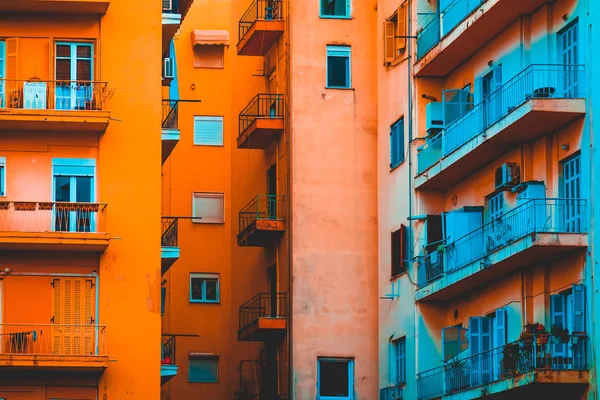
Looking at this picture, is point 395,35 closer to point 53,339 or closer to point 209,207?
point 209,207

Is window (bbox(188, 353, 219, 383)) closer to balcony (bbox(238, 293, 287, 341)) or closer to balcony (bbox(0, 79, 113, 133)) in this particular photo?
balcony (bbox(238, 293, 287, 341))

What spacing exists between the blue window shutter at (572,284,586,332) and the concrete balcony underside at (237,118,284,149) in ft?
52.0

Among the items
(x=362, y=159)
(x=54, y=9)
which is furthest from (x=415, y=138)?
(x=54, y=9)

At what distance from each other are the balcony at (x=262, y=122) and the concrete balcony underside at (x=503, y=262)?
8.30 meters

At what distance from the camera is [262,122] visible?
175 ft

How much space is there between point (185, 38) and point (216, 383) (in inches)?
473

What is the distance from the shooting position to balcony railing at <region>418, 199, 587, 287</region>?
40094 mm

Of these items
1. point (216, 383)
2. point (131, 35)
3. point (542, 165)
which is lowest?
point (216, 383)

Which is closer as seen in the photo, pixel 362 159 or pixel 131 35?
pixel 131 35

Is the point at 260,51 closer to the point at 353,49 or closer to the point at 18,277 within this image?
the point at 353,49

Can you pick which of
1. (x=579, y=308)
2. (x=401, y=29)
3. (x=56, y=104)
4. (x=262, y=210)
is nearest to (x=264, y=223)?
(x=262, y=210)

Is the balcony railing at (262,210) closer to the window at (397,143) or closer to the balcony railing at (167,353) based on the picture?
the window at (397,143)

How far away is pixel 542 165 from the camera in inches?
1657

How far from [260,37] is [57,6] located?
9480mm
